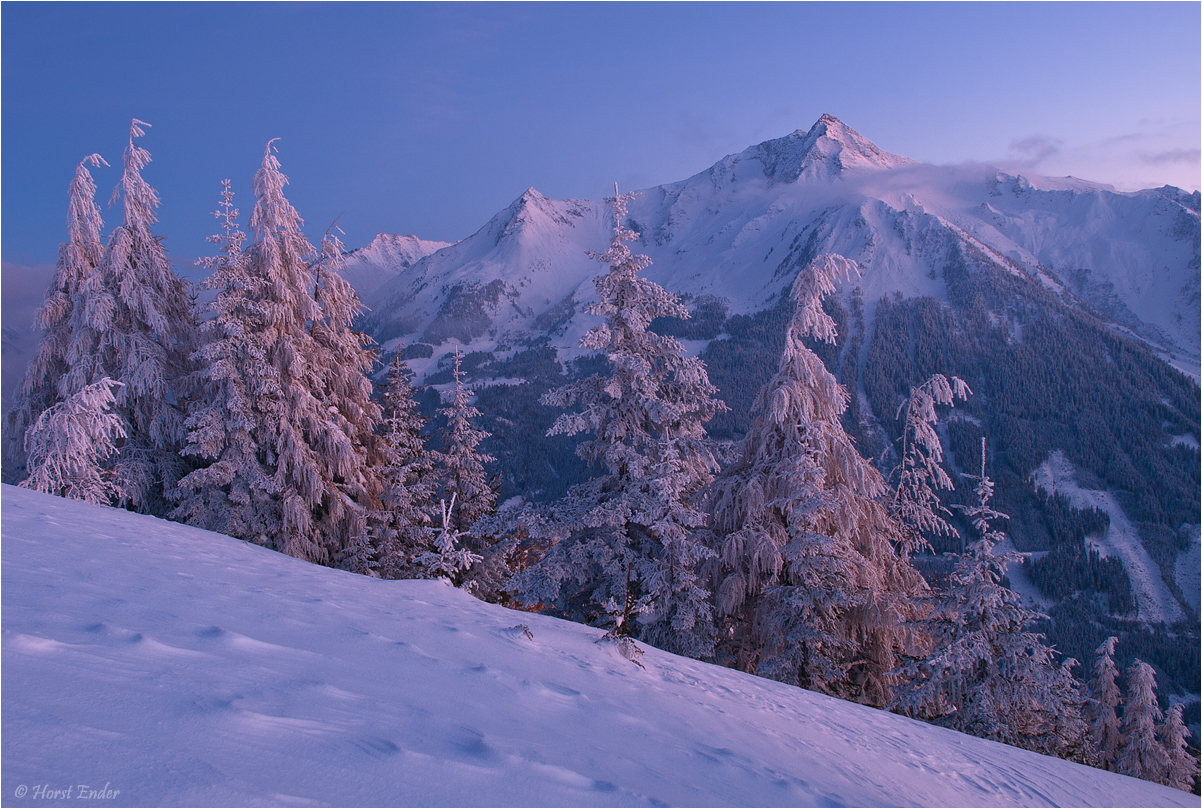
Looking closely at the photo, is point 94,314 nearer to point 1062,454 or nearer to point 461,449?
point 461,449

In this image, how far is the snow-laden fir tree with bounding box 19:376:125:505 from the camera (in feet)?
34.5

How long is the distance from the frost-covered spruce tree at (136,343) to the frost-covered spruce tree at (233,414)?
0.83 meters

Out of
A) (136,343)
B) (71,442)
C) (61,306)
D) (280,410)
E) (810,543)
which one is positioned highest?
(61,306)

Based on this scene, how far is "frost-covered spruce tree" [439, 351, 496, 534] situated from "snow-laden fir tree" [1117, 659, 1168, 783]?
20.2 m

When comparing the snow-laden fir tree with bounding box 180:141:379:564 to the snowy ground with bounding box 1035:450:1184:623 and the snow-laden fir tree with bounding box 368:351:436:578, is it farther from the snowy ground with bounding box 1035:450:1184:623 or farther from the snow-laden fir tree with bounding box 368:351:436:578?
the snowy ground with bounding box 1035:450:1184:623

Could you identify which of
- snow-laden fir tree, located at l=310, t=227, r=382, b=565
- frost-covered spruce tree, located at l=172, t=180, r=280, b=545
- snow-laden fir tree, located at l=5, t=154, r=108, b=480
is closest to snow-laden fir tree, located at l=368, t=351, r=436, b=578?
snow-laden fir tree, located at l=310, t=227, r=382, b=565

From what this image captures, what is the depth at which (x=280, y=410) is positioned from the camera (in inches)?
528

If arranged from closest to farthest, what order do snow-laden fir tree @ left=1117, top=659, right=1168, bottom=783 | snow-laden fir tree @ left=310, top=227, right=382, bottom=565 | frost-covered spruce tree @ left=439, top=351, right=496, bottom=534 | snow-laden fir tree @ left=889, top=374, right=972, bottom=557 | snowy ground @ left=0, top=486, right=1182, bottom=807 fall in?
snowy ground @ left=0, top=486, right=1182, bottom=807
snow-laden fir tree @ left=889, top=374, right=972, bottom=557
snow-laden fir tree @ left=310, top=227, right=382, bottom=565
snow-laden fir tree @ left=1117, top=659, right=1168, bottom=783
frost-covered spruce tree @ left=439, top=351, right=496, bottom=534

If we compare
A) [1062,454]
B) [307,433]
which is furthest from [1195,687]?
[307,433]

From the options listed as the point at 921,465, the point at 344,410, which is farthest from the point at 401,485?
the point at 921,465

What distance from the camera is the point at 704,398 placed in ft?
36.5

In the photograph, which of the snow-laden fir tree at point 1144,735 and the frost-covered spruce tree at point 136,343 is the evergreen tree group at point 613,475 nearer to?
the frost-covered spruce tree at point 136,343

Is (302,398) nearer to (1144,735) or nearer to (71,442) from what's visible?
(71,442)

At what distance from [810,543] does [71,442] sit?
43.2 ft
